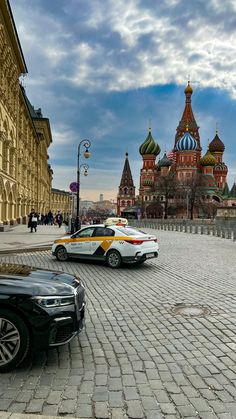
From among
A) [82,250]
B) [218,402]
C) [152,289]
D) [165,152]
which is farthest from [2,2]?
[165,152]

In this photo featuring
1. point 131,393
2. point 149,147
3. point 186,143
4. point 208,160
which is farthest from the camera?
point 149,147

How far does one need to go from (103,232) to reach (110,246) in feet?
2.16

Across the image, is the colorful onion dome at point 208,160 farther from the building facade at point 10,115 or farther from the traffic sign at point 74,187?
the traffic sign at point 74,187

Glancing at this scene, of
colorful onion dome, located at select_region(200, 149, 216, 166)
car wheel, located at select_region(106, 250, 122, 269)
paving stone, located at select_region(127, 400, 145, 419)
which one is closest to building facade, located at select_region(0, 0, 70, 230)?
car wheel, located at select_region(106, 250, 122, 269)

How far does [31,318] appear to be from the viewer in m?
4.02

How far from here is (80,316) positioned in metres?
4.54

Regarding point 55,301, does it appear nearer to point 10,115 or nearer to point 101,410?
point 101,410

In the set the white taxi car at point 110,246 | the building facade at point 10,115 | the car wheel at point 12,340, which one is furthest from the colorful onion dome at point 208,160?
the car wheel at point 12,340

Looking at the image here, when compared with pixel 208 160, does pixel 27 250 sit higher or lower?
lower

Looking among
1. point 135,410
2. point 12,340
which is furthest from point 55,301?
point 135,410

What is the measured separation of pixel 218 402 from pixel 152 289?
4928 mm

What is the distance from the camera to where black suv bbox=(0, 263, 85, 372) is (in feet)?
13.1

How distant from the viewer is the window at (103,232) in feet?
39.5

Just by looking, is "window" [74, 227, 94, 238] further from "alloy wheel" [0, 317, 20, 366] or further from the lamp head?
the lamp head
